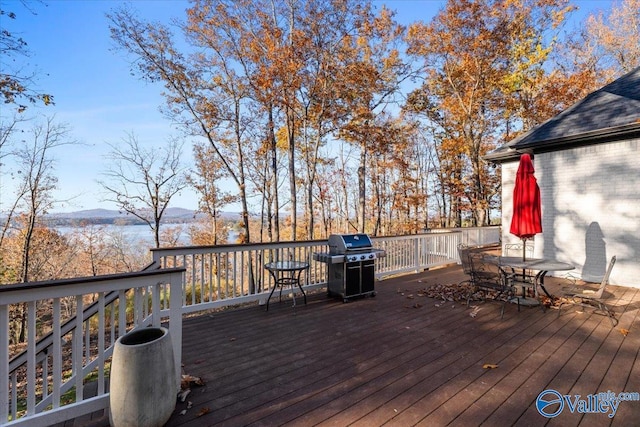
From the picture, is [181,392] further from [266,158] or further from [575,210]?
[266,158]

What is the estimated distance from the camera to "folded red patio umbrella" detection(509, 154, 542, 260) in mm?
4672

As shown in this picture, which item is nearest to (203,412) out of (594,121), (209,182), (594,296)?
(594,296)

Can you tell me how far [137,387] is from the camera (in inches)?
74.2

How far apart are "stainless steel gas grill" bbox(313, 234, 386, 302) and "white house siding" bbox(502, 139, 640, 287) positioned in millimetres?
4340

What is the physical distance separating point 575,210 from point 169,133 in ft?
44.1

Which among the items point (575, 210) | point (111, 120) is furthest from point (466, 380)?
point (111, 120)

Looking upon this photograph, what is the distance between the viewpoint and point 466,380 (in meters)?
2.53

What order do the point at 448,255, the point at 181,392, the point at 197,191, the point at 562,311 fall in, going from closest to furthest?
the point at 181,392 < the point at 562,311 < the point at 448,255 < the point at 197,191

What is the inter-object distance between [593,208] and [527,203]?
285 centimetres

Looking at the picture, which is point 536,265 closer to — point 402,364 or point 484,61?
point 402,364

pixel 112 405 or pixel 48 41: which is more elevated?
pixel 48 41

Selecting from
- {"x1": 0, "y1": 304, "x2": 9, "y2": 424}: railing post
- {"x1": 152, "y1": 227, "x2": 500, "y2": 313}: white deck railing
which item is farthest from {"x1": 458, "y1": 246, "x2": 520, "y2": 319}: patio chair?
{"x1": 0, "y1": 304, "x2": 9, "y2": 424}: railing post

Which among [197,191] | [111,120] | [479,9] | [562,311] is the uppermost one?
[479,9]

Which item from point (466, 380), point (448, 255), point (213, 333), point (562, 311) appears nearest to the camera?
point (466, 380)
